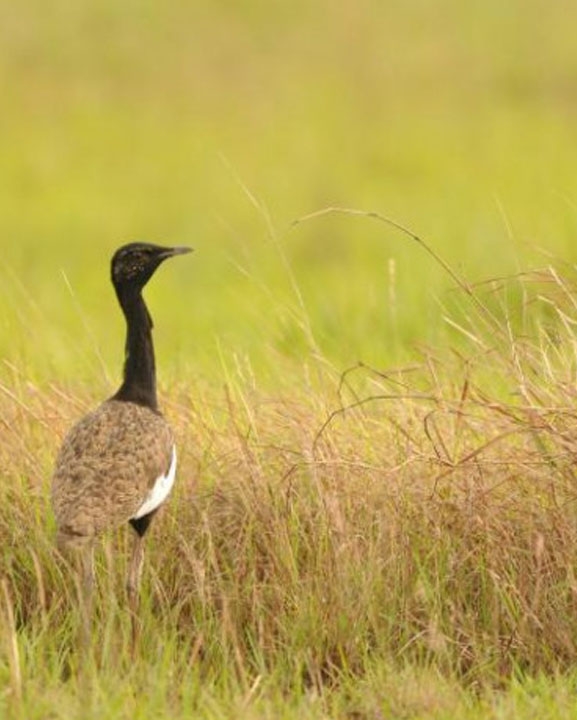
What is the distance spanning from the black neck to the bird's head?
0.09ft

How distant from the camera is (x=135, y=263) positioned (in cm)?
644

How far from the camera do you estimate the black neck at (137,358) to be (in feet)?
20.8

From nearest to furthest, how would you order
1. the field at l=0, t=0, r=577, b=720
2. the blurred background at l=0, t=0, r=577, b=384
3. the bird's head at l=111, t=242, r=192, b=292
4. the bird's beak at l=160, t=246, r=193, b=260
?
the field at l=0, t=0, r=577, b=720
the bird's beak at l=160, t=246, r=193, b=260
the bird's head at l=111, t=242, r=192, b=292
the blurred background at l=0, t=0, r=577, b=384

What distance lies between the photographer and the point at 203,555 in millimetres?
6211

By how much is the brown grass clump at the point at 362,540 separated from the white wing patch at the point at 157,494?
141 mm

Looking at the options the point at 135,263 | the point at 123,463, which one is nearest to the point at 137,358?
the point at 135,263

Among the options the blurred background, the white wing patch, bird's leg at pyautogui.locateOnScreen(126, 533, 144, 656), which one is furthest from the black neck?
the blurred background

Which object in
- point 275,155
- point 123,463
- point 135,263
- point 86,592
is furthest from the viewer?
point 275,155

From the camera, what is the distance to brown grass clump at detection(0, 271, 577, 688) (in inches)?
233

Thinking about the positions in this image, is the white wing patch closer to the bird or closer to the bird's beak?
the bird

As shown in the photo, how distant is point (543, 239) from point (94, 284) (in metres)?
2.69

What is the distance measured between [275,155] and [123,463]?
1017 centimetres

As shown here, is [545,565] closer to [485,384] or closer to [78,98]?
[485,384]

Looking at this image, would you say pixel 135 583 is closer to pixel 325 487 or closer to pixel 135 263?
pixel 325 487
